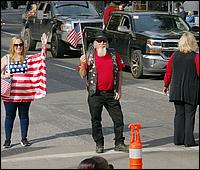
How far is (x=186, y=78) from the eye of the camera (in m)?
9.23

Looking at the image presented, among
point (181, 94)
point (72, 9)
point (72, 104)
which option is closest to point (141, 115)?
point (72, 104)

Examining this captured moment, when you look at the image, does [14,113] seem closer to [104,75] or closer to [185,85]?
[104,75]

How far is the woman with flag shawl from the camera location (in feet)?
30.0

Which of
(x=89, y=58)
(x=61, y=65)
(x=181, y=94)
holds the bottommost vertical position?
(x=61, y=65)

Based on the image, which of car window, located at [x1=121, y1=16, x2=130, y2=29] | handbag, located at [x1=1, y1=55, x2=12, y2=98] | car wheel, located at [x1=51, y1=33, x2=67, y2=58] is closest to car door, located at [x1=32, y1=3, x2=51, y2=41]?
car wheel, located at [x1=51, y1=33, x2=67, y2=58]

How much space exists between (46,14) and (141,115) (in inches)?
506

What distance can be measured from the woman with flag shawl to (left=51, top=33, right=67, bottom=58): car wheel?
1287cm

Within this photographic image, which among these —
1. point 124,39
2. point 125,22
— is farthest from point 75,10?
point 124,39

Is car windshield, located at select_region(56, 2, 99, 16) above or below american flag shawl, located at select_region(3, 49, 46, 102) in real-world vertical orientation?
below

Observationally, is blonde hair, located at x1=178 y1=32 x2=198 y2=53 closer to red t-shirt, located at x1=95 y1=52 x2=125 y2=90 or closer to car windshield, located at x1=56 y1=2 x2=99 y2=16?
red t-shirt, located at x1=95 y1=52 x2=125 y2=90

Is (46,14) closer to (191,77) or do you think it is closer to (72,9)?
(72,9)

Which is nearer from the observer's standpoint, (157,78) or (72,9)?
(157,78)

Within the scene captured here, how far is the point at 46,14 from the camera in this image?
79.1 ft

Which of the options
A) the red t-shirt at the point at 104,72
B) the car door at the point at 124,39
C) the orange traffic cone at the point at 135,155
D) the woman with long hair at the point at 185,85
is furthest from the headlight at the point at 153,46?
the orange traffic cone at the point at 135,155
